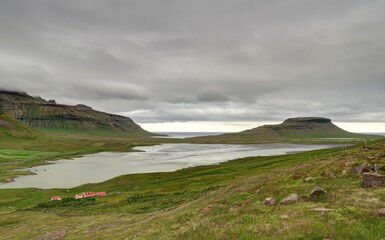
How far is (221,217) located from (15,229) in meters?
36.0

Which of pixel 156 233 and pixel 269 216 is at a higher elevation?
pixel 269 216

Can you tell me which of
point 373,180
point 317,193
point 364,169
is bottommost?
point 317,193

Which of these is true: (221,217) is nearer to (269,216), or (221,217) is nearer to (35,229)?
(269,216)

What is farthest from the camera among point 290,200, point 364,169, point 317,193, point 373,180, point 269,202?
point 364,169

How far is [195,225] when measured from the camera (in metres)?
20.0

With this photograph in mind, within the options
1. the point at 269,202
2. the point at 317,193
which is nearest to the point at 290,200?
the point at 269,202

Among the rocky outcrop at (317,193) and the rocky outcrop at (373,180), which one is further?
the rocky outcrop at (373,180)

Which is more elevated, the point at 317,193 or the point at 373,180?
the point at 373,180

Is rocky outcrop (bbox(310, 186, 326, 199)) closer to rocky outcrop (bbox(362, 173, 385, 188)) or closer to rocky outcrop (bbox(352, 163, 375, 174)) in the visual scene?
rocky outcrop (bbox(362, 173, 385, 188))

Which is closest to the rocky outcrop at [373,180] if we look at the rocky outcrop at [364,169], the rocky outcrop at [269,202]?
the rocky outcrop at [364,169]

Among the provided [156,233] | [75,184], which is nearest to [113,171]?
[75,184]

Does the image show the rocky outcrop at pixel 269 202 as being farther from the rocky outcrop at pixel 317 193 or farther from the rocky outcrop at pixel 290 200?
the rocky outcrop at pixel 317 193

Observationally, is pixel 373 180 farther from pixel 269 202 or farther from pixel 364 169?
pixel 269 202

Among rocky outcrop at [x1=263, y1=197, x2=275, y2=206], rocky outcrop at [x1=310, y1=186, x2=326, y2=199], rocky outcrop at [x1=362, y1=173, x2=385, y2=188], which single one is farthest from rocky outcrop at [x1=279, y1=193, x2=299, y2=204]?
rocky outcrop at [x1=362, y1=173, x2=385, y2=188]
